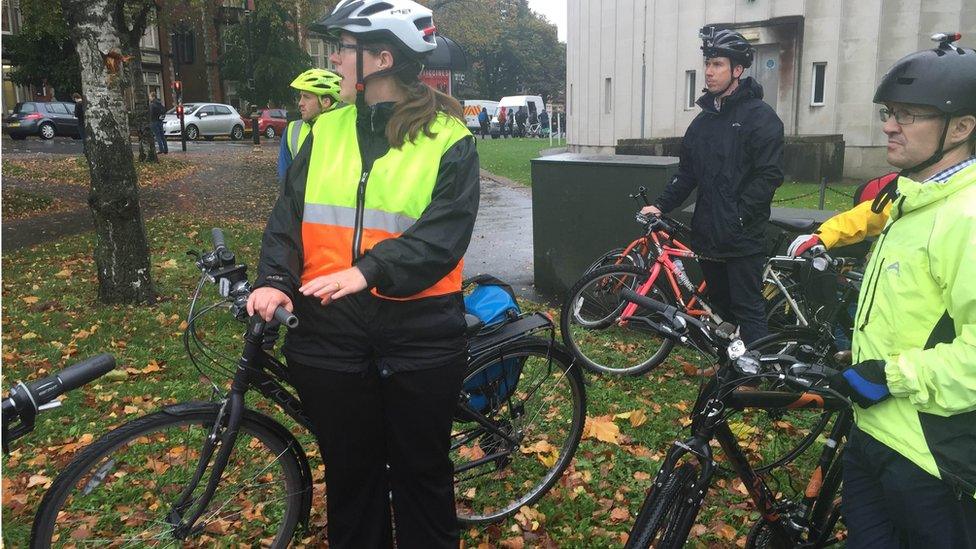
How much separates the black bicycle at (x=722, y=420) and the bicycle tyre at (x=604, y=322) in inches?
110

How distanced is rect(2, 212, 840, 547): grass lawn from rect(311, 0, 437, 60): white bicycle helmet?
2227 mm

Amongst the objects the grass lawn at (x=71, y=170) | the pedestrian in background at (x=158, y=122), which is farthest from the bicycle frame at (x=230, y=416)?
the pedestrian in background at (x=158, y=122)

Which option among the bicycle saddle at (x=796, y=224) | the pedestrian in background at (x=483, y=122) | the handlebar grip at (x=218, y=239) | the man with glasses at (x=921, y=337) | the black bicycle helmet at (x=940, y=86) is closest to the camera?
the man with glasses at (x=921, y=337)

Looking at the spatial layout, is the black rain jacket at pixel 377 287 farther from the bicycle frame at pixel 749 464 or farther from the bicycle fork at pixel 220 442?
the bicycle frame at pixel 749 464

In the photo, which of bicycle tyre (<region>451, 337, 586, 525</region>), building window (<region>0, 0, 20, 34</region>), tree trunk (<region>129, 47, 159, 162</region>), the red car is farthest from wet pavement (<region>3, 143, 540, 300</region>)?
building window (<region>0, 0, 20, 34</region>)

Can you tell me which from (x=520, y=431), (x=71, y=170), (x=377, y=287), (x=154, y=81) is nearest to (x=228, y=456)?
(x=377, y=287)

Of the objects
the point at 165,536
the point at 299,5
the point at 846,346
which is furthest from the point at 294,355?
the point at 299,5

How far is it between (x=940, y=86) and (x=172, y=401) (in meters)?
4.61

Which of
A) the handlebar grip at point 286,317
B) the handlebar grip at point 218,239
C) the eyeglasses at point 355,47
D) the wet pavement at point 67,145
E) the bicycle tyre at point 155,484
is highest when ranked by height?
the eyeglasses at point 355,47

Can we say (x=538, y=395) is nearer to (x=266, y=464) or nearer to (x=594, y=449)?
(x=594, y=449)

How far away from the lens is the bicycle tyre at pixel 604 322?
18.6 ft

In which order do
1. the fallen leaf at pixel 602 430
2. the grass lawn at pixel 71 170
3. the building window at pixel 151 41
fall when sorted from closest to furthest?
the fallen leaf at pixel 602 430 < the grass lawn at pixel 71 170 < the building window at pixel 151 41

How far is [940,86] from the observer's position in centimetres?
226

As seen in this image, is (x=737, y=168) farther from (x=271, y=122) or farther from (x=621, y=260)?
(x=271, y=122)
